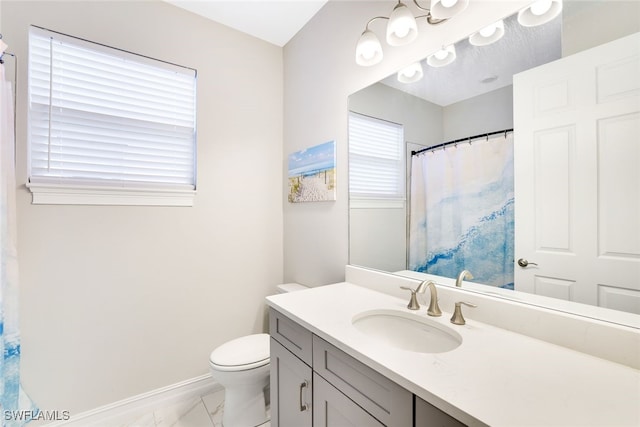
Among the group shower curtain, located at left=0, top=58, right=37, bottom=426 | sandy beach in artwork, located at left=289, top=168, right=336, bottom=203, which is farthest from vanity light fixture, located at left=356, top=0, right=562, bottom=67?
shower curtain, located at left=0, top=58, right=37, bottom=426

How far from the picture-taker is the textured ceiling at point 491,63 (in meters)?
0.93

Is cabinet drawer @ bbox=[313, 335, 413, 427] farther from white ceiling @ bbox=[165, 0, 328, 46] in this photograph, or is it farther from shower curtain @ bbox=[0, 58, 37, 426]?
white ceiling @ bbox=[165, 0, 328, 46]

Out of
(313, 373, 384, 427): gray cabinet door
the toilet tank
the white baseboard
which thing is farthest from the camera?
the toilet tank

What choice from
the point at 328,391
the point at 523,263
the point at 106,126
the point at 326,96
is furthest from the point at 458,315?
the point at 106,126

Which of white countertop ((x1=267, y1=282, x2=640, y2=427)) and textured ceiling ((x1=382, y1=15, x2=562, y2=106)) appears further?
textured ceiling ((x1=382, y1=15, x2=562, y2=106))

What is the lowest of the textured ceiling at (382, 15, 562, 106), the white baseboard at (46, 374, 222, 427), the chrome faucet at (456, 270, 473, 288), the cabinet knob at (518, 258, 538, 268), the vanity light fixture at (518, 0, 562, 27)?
the white baseboard at (46, 374, 222, 427)

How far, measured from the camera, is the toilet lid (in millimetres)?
1529

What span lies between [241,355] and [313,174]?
1.23 metres

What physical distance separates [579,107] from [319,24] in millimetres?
1654

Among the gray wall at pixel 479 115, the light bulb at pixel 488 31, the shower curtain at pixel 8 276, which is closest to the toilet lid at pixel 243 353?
the shower curtain at pixel 8 276

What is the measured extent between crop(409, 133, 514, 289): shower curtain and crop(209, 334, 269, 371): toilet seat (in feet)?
3.30

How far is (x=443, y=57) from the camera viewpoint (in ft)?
4.01

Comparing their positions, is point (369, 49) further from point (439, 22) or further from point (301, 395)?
point (301, 395)

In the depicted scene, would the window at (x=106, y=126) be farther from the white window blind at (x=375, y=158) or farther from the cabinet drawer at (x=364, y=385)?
the cabinet drawer at (x=364, y=385)
